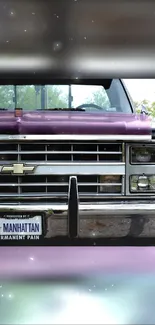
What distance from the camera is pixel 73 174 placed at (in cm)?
290

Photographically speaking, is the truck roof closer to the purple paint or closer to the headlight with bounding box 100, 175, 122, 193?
the headlight with bounding box 100, 175, 122, 193

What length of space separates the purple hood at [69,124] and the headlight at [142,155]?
0.14 meters

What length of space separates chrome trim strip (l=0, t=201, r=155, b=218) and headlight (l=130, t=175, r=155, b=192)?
3.9 inches

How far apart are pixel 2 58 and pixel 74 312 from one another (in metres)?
1.64

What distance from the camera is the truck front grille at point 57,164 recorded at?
114 inches

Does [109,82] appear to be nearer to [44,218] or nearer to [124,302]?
[44,218]

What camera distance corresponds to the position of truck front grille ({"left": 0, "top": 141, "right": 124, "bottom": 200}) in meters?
2.89

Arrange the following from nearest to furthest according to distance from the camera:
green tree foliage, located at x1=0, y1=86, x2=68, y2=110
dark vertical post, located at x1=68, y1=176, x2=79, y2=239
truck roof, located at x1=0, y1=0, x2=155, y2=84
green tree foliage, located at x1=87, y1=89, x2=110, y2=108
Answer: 1. truck roof, located at x1=0, y1=0, x2=155, y2=84
2. dark vertical post, located at x1=68, y1=176, x2=79, y2=239
3. green tree foliage, located at x1=0, y1=86, x2=68, y2=110
4. green tree foliage, located at x1=87, y1=89, x2=110, y2=108

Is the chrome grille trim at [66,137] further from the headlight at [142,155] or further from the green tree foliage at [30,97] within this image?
the green tree foliage at [30,97]

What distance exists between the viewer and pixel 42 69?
3.06m

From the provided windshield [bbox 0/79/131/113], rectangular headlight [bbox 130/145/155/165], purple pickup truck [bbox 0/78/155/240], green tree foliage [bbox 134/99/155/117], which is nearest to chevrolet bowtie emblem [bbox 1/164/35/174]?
purple pickup truck [bbox 0/78/155/240]

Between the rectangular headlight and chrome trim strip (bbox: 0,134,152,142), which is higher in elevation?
chrome trim strip (bbox: 0,134,152,142)

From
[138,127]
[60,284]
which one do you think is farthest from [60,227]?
[138,127]

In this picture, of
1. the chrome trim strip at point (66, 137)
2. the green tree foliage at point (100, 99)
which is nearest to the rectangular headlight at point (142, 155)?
the chrome trim strip at point (66, 137)
